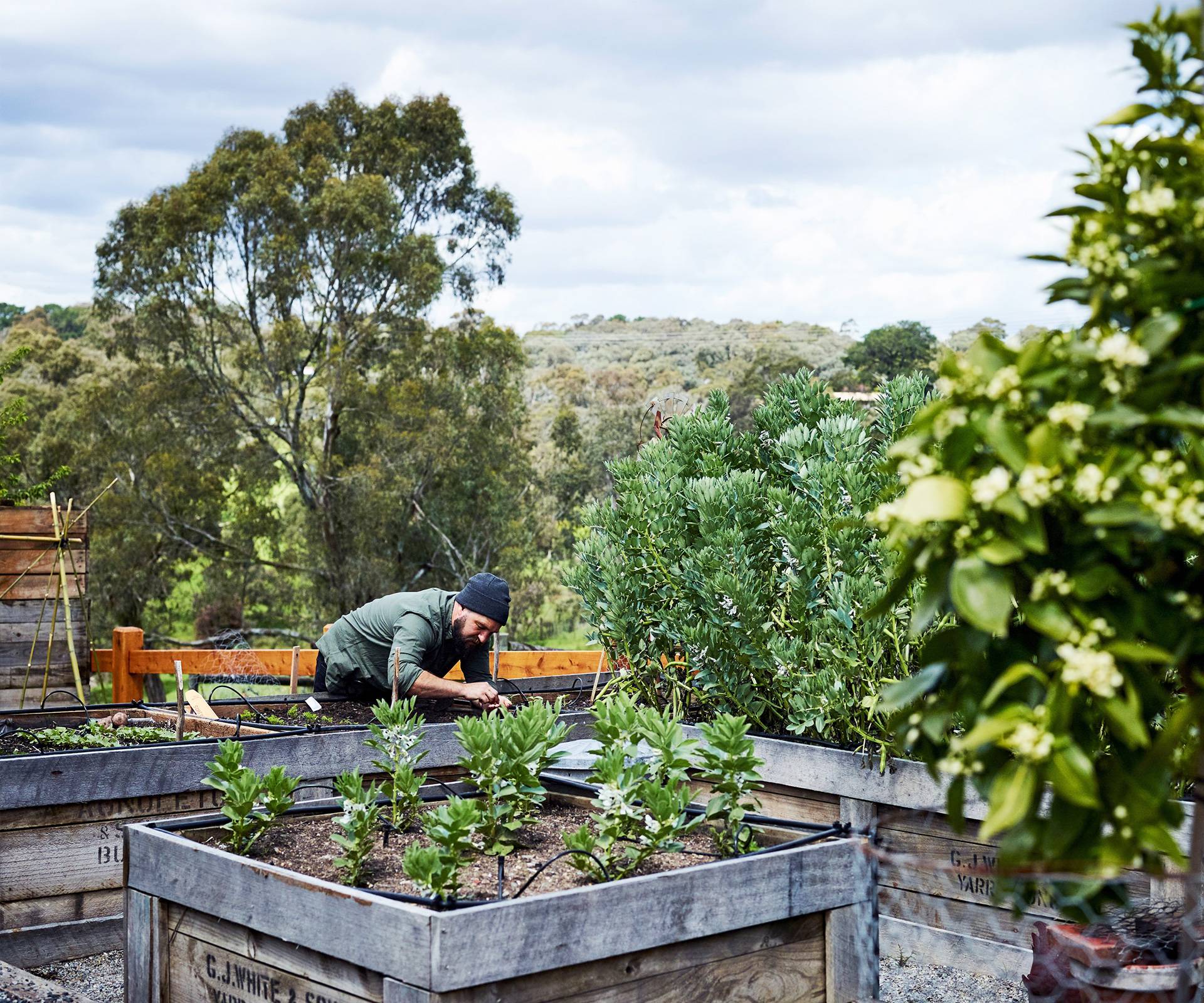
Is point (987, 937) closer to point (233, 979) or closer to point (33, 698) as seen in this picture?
point (233, 979)

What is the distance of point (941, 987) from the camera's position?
398 centimetres

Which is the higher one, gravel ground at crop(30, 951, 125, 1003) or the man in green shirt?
the man in green shirt

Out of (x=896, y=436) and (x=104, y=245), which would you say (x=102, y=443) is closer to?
(x=104, y=245)

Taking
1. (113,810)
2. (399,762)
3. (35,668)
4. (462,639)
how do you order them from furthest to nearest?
(35,668), (462,639), (113,810), (399,762)

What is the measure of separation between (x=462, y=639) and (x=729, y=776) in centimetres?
284

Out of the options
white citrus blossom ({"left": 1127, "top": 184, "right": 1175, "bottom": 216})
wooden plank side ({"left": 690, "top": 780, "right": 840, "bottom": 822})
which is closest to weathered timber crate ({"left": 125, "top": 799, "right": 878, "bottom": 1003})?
wooden plank side ({"left": 690, "top": 780, "right": 840, "bottom": 822})

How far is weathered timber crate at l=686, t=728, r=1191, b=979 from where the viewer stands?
389cm

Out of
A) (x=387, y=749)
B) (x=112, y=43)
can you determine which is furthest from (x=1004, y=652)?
(x=112, y=43)

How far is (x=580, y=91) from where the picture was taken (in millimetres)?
59156

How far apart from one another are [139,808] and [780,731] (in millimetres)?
2629

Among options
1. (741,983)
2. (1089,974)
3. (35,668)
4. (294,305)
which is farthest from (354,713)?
(294,305)

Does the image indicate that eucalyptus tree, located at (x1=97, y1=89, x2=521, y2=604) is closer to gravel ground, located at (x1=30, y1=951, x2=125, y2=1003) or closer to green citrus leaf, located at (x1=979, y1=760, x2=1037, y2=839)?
gravel ground, located at (x1=30, y1=951, x2=125, y2=1003)

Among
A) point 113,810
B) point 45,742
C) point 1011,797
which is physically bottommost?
point 113,810

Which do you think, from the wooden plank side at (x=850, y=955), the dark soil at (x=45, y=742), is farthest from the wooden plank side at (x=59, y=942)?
the wooden plank side at (x=850, y=955)
